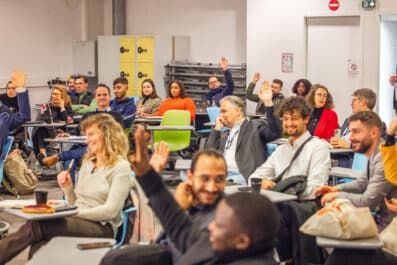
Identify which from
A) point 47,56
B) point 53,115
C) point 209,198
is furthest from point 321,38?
point 209,198

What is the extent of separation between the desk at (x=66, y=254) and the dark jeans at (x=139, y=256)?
18cm

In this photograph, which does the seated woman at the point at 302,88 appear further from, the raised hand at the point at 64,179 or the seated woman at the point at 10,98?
the raised hand at the point at 64,179

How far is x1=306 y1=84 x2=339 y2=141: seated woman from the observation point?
7.93 metres

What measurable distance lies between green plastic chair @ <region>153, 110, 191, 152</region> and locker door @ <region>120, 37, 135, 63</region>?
427cm

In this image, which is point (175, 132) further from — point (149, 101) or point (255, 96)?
point (255, 96)

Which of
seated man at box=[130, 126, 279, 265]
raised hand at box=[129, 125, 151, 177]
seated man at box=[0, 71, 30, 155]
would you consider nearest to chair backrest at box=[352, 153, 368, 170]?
seated man at box=[0, 71, 30, 155]

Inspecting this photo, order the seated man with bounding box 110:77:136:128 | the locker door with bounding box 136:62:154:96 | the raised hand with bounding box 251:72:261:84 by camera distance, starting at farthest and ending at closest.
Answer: the locker door with bounding box 136:62:154:96 → the raised hand with bounding box 251:72:261:84 → the seated man with bounding box 110:77:136:128

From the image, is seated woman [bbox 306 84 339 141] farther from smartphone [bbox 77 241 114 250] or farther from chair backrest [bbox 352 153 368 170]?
smartphone [bbox 77 241 114 250]

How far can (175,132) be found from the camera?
391 inches

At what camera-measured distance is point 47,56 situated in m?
14.3

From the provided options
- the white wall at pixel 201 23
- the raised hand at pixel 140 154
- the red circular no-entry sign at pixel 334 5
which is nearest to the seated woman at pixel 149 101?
the white wall at pixel 201 23

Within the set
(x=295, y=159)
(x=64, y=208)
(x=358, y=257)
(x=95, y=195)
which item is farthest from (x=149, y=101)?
(x=358, y=257)

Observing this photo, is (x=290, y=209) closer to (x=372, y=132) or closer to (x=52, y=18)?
(x=372, y=132)

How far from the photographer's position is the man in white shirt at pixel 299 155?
5176 millimetres
